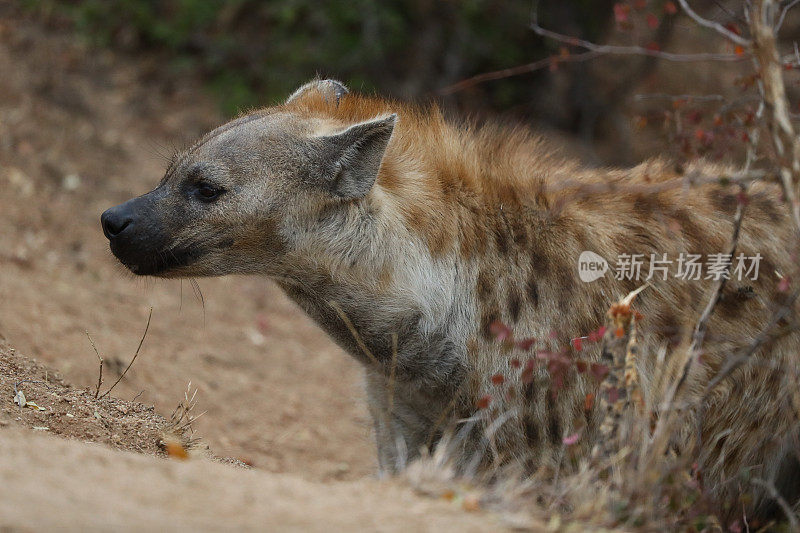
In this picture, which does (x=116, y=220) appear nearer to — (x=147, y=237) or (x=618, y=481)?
(x=147, y=237)

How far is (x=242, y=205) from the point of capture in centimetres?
339

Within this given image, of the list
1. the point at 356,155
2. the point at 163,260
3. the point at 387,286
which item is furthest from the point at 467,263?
the point at 163,260

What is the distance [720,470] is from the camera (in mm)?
3350

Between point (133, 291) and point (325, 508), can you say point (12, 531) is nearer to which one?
point (325, 508)

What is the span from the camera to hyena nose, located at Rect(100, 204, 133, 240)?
3406mm

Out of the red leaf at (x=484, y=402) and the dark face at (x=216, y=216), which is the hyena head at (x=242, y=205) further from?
the red leaf at (x=484, y=402)

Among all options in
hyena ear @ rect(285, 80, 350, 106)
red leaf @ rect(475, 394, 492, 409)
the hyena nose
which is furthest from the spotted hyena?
hyena ear @ rect(285, 80, 350, 106)

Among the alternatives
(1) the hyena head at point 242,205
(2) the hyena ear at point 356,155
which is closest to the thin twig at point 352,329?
(1) the hyena head at point 242,205

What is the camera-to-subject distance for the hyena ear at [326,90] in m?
3.89

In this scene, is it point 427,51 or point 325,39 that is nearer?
point 325,39
